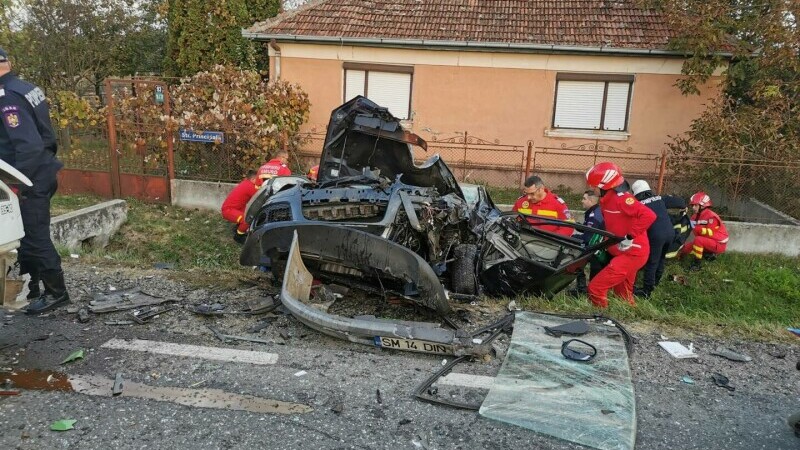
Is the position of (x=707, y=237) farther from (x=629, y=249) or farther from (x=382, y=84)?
(x=382, y=84)

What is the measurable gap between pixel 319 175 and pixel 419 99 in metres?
7.64

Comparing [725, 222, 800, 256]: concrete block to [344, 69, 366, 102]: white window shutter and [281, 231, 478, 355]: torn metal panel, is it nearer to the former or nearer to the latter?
[281, 231, 478, 355]: torn metal panel

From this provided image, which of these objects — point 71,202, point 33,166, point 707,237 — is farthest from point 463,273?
point 71,202

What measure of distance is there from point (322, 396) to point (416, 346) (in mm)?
807

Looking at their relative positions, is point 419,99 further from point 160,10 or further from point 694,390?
point 694,390

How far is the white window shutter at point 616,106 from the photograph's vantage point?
12672 millimetres

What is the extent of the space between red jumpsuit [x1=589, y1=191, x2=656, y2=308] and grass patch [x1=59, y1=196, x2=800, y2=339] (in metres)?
0.23

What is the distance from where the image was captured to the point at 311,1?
545 inches

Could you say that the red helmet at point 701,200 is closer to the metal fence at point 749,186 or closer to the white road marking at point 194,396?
the metal fence at point 749,186

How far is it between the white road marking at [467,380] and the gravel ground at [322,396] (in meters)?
0.07

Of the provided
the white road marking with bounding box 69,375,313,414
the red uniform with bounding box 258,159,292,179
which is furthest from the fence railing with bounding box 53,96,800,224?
the white road marking with bounding box 69,375,313,414

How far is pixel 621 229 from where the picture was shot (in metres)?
6.08

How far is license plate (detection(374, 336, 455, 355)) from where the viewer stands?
381 centimetres

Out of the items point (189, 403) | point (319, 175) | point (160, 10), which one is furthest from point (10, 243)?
point (160, 10)
